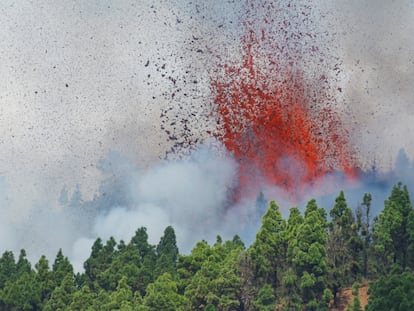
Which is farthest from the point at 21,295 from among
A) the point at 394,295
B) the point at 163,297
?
the point at 394,295

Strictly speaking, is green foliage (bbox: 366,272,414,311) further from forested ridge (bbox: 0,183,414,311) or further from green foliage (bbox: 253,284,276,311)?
green foliage (bbox: 253,284,276,311)

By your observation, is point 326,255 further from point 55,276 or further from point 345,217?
point 55,276

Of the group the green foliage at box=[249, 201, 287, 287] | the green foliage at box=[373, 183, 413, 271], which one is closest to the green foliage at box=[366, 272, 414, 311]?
the green foliage at box=[373, 183, 413, 271]

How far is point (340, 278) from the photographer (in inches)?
2429

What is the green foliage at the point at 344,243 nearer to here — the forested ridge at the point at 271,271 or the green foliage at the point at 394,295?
the forested ridge at the point at 271,271

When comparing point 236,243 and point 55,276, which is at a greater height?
point 236,243

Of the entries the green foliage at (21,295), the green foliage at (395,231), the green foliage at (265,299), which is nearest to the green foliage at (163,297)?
the green foliage at (265,299)

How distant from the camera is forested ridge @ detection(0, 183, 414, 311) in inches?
2384

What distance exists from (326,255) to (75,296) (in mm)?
19812

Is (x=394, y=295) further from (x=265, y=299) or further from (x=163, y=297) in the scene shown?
(x=163, y=297)

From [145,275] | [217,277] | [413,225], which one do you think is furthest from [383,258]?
[145,275]

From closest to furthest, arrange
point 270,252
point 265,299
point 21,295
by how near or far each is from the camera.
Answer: point 265,299 < point 270,252 < point 21,295

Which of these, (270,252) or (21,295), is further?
(21,295)

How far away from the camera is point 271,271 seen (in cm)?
6359
